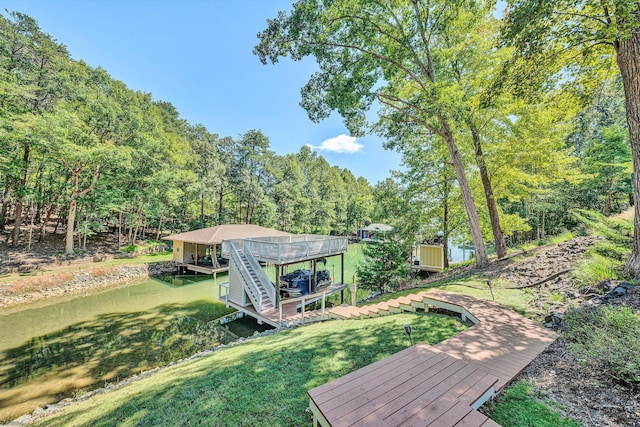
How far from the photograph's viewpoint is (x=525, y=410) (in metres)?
2.49

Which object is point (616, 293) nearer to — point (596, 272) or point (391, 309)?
point (596, 272)

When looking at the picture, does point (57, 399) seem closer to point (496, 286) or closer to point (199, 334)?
point (199, 334)

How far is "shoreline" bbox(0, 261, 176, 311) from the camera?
11516mm

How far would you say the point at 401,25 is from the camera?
29.8 ft

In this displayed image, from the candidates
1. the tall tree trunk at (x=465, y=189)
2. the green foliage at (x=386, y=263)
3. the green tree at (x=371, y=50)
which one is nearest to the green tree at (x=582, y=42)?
the green tree at (x=371, y=50)

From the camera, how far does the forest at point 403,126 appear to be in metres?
8.09

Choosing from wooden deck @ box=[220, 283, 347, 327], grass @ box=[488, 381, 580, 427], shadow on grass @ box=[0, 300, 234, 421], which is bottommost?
shadow on grass @ box=[0, 300, 234, 421]

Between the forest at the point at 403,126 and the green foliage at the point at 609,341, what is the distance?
174 inches

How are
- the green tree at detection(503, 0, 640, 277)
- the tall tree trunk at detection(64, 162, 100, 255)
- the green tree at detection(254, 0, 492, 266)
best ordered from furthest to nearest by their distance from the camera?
the tall tree trunk at detection(64, 162, 100, 255), the green tree at detection(254, 0, 492, 266), the green tree at detection(503, 0, 640, 277)

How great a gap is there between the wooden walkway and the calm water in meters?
6.94

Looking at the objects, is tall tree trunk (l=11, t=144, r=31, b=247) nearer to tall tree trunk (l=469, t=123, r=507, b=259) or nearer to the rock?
tall tree trunk (l=469, t=123, r=507, b=259)

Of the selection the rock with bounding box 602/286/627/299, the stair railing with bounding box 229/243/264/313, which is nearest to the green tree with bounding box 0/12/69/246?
the stair railing with bounding box 229/243/264/313

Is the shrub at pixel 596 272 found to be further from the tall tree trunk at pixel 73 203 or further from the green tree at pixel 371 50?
the tall tree trunk at pixel 73 203

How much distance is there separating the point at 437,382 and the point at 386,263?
31.7 ft
